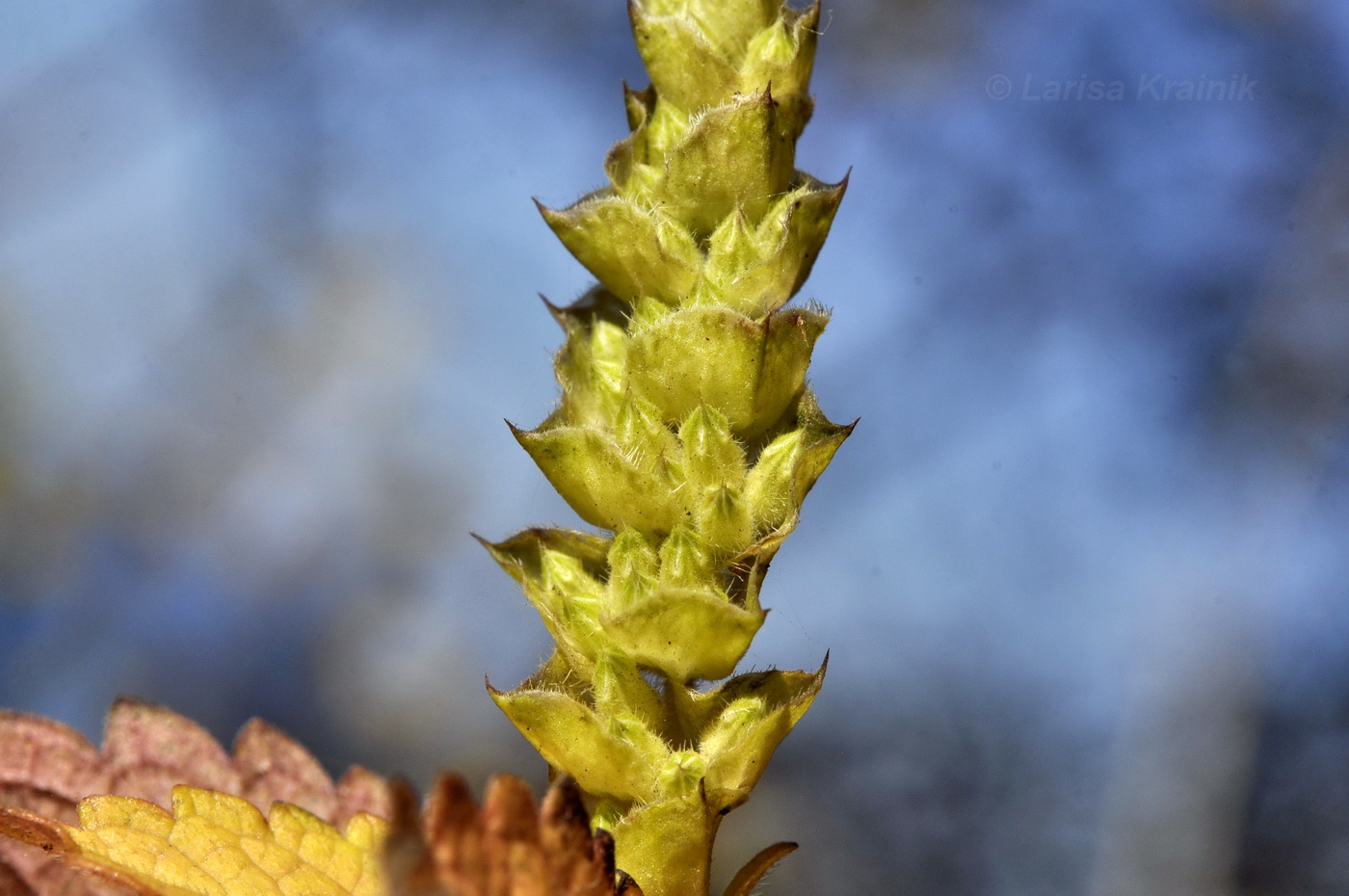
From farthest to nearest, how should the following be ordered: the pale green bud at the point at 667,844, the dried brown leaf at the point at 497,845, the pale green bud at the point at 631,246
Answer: the pale green bud at the point at 631,246, the pale green bud at the point at 667,844, the dried brown leaf at the point at 497,845

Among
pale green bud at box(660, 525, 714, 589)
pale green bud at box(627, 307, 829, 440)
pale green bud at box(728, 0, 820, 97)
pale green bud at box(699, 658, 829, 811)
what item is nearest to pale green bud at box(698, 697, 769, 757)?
pale green bud at box(699, 658, 829, 811)

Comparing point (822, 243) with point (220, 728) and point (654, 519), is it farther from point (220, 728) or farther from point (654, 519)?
point (220, 728)

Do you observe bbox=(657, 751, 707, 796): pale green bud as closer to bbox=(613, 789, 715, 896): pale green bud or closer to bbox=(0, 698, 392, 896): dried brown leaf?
bbox=(613, 789, 715, 896): pale green bud

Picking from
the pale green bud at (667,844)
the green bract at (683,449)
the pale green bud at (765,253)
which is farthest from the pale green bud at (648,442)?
the pale green bud at (667,844)

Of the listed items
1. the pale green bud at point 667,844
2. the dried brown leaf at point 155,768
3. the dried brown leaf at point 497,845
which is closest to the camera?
the dried brown leaf at point 497,845

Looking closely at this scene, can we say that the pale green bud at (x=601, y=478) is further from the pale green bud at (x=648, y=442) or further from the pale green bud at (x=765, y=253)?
the pale green bud at (x=765, y=253)

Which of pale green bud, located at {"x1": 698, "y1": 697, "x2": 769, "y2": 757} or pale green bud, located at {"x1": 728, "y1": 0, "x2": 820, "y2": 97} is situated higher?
pale green bud, located at {"x1": 728, "y1": 0, "x2": 820, "y2": 97}

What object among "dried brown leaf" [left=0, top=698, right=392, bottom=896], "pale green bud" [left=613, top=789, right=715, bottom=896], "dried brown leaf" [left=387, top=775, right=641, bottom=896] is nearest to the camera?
"dried brown leaf" [left=387, top=775, right=641, bottom=896]
